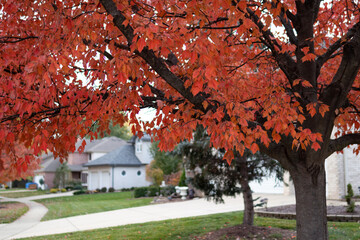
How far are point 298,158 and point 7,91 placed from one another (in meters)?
4.62

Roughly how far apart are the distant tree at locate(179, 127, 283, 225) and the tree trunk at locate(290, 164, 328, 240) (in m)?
4.03

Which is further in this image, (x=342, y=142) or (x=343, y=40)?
(x=342, y=142)

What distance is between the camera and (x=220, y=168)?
9.89 meters

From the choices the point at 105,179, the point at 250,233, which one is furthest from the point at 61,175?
the point at 250,233

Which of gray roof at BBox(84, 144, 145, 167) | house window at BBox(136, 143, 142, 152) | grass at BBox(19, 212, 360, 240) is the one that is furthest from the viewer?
house window at BBox(136, 143, 142, 152)

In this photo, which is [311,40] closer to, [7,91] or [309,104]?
[309,104]

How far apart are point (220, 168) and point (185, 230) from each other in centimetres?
210

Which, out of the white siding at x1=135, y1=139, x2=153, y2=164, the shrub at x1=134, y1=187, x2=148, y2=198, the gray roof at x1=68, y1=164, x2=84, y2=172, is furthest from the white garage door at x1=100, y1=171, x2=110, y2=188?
the shrub at x1=134, y1=187, x2=148, y2=198

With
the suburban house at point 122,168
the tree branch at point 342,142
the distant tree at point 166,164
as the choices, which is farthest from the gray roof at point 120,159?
the tree branch at point 342,142

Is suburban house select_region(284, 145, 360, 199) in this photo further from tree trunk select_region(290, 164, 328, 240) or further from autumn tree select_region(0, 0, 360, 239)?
tree trunk select_region(290, 164, 328, 240)

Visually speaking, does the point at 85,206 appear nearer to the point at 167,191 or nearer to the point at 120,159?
the point at 167,191

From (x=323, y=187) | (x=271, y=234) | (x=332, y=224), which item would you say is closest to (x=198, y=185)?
(x=271, y=234)

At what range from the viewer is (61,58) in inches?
149

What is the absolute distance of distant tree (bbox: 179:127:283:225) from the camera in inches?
380
